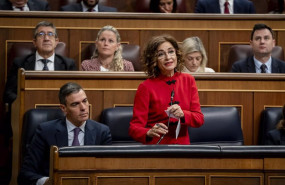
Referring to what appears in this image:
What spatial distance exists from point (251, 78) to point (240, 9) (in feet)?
3.38

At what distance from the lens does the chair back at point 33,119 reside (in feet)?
6.38

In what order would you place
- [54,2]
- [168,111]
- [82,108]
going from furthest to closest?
[54,2] < [82,108] < [168,111]

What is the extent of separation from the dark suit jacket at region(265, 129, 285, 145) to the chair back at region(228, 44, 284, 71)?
2.44 feet

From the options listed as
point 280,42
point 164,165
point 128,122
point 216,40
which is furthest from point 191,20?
point 164,165

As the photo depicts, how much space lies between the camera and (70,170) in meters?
1.37

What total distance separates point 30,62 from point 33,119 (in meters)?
0.64

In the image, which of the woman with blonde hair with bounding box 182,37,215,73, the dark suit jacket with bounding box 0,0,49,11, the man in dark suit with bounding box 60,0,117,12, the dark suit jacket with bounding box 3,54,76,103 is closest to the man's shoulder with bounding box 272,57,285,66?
the woman with blonde hair with bounding box 182,37,215,73

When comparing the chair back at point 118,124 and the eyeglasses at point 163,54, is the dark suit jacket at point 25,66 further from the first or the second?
the eyeglasses at point 163,54

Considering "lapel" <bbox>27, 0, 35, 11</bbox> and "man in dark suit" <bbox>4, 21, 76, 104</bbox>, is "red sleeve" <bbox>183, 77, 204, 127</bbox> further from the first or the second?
"lapel" <bbox>27, 0, 35, 11</bbox>

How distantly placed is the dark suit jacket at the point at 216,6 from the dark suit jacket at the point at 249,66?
23.0 inches

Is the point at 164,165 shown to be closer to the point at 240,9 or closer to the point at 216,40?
the point at 216,40

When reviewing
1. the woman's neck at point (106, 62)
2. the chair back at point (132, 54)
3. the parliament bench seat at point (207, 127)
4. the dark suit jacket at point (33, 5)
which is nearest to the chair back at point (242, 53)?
the chair back at point (132, 54)

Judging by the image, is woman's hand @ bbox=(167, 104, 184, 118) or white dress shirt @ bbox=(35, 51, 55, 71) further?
white dress shirt @ bbox=(35, 51, 55, 71)

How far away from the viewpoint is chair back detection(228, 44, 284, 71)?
2.75 m
